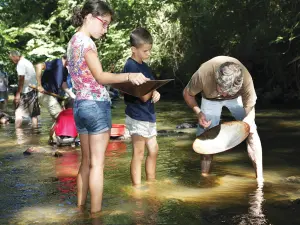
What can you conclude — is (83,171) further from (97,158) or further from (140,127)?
(140,127)

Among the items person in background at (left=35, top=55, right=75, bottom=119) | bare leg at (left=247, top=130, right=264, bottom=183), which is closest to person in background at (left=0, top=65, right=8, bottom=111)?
person in background at (left=35, top=55, right=75, bottom=119)

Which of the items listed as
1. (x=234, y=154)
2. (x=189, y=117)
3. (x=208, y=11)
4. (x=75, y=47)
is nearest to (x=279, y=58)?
(x=208, y=11)

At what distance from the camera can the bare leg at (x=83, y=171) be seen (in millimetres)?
4434

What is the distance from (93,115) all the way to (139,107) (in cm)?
114

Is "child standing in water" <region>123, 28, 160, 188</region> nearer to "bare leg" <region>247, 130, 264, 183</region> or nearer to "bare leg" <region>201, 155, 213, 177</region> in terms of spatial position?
"bare leg" <region>201, 155, 213, 177</region>

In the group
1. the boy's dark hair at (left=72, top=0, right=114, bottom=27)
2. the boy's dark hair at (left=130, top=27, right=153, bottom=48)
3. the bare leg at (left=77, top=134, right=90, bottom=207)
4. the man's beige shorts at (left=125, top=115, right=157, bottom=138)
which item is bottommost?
the bare leg at (left=77, top=134, right=90, bottom=207)

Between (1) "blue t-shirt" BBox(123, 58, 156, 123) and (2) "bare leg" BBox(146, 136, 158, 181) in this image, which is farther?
(2) "bare leg" BBox(146, 136, 158, 181)

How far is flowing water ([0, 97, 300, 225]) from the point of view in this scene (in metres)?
4.45

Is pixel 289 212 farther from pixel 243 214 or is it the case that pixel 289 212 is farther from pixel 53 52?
pixel 53 52

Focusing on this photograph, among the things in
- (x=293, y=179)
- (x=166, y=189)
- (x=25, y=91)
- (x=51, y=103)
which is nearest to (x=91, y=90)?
(x=166, y=189)

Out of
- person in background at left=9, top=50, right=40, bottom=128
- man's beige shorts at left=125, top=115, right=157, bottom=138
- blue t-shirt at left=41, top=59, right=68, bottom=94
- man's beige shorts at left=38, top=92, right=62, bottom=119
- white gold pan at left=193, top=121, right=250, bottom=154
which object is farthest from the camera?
person in background at left=9, top=50, right=40, bottom=128

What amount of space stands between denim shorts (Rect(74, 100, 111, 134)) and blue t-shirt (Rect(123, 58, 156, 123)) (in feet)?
3.17

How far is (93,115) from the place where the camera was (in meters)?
4.16

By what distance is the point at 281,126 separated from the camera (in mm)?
10828
